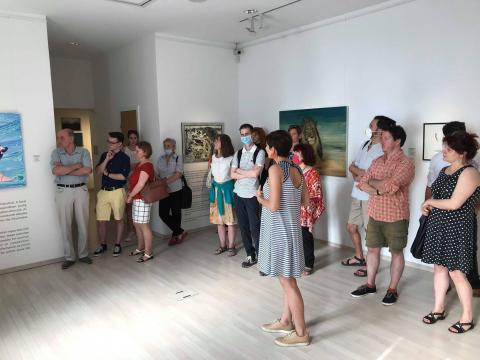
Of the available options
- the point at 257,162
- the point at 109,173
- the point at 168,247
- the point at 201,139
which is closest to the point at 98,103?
the point at 201,139

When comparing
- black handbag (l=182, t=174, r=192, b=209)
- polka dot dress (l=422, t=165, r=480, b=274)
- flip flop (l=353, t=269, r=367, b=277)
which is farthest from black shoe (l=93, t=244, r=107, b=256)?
polka dot dress (l=422, t=165, r=480, b=274)

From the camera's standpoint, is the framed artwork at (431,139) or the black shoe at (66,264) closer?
the framed artwork at (431,139)

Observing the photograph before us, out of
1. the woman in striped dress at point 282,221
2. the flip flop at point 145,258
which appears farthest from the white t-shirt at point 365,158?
the flip flop at point 145,258

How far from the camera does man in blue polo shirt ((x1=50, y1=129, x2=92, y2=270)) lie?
467cm

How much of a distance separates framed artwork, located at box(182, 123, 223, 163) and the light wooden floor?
211 cm

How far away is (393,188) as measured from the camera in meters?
3.22

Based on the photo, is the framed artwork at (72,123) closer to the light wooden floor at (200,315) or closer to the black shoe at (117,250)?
the black shoe at (117,250)

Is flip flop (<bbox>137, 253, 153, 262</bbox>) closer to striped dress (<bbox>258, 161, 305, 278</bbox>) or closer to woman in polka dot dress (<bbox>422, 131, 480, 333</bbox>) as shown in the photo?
striped dress (<bbox>258, 161, 305, 278</bbox>)

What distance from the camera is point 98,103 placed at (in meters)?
7.75

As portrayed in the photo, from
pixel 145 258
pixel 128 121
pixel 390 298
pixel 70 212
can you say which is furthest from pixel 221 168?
pixel 128 121

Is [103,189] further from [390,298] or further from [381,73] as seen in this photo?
[381,73]

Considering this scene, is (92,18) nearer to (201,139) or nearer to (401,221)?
(201,139)

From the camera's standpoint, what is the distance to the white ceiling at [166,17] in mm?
4480

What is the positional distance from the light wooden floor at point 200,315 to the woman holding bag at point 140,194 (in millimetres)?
330
